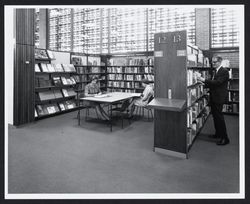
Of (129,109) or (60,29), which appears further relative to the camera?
(60,29)

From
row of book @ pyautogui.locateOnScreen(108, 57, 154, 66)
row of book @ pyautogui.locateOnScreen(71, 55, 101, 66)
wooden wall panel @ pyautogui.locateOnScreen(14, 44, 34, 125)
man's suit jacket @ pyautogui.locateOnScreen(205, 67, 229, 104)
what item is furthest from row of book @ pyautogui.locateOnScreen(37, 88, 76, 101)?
man's suit jacket @ pyautogui.locateOnScreen(205, 67, 229, 104)

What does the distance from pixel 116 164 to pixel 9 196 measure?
1.69 m

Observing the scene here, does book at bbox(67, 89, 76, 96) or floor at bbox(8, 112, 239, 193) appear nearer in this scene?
floor at bbox(8, 112, 239, 193)

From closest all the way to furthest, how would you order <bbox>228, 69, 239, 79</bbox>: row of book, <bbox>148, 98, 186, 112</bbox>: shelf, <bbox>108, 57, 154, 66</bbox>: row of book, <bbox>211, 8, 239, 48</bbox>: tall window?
<bbox>148, 98, 186, 112</bbox>: shelf, <bbox>228, 69, 239, 79</bbox>: row of book, <bbox>211, 8, 239, 48</bbox>: tall window, <bbox>108, 57, 154, 66</bbox>: row of book

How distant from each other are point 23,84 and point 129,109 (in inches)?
124

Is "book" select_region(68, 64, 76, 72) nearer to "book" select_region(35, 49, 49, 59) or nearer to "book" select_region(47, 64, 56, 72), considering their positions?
"book" select_region(47, 64, 56, 72)

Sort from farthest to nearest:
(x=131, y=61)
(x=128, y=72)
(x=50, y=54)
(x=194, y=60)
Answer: (x=128, y=72) → (x=131, y=61) → (x=50, y=54) → (x=194, y=60)

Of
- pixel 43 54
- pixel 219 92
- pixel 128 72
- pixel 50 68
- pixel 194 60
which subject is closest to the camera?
pixel 219 92

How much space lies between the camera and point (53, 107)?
7121mm

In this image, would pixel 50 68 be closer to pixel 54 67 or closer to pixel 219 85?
pixel 54 67

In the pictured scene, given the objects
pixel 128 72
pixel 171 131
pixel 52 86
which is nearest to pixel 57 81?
pixel 52 86

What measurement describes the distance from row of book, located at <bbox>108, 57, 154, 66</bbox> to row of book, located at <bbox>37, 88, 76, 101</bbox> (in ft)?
9.04

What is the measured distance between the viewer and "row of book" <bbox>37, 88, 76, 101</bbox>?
677 centimetres

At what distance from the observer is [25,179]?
296cm
